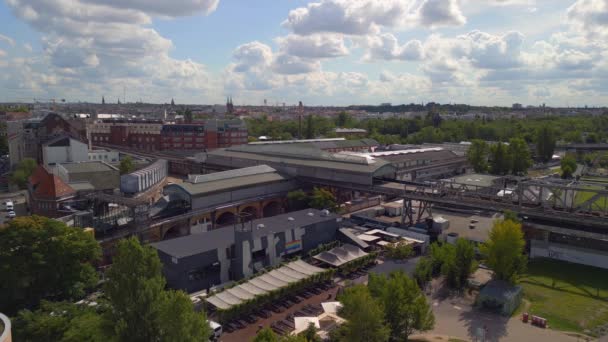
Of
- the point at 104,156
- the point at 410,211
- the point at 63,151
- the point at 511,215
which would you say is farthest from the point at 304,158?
the point at 104,156

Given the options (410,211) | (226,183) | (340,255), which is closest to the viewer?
(340,255)

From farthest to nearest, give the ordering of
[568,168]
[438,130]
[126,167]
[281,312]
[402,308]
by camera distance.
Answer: [438,130], [568,168], [126,167], [281,312], [402,308]

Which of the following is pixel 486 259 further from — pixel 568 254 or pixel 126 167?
pixel 126 167

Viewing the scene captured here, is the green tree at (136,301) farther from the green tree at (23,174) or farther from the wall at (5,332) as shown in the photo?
the green tree at (23,174)

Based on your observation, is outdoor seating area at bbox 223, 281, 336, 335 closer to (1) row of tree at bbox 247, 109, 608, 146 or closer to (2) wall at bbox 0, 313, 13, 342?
(2) wall at bbox 0, 313, 13, 342

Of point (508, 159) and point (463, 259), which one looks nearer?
point (463, 259)

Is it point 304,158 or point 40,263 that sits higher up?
point 304,158

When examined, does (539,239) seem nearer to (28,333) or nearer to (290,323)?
(290,323)
